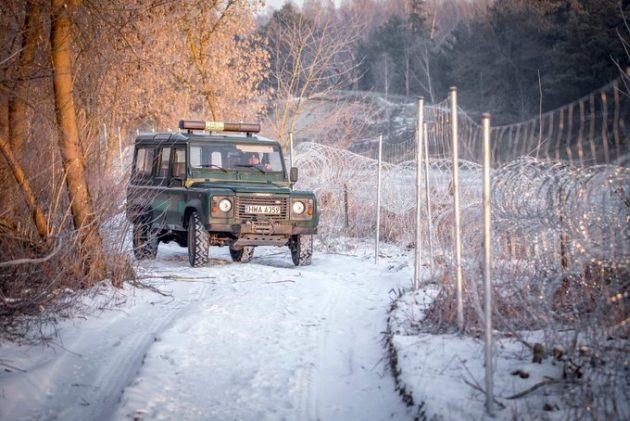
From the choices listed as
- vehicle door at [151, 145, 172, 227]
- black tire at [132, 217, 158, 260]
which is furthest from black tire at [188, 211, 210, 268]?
vehicle door at [151, 145, 172, 227]

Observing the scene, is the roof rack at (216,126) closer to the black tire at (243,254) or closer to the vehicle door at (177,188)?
the vehicle door at (177,188)

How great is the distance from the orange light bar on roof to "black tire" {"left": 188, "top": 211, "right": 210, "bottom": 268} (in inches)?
63.7

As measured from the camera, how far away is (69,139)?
8.20 m

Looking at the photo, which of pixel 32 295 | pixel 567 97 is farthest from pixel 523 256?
pixel 567 97

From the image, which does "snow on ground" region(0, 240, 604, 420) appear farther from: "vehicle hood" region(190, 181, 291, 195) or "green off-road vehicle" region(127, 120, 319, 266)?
"vehicle hood" region(190, 181, 291, 195)

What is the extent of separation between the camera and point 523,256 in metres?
6.21

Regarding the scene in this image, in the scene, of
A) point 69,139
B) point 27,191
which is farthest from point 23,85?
point 27,191

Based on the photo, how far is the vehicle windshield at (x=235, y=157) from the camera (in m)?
11.5

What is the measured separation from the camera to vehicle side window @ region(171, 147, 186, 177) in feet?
37.5

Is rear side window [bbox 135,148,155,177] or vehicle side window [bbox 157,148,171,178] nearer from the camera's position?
vehicle side window [bbox 157,148,171,178]

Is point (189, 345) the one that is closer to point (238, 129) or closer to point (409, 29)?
point (238, 129)

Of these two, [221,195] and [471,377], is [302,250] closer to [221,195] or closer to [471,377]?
[221,195]

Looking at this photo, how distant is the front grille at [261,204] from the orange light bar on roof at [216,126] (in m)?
1.64

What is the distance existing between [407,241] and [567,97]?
15.3m
